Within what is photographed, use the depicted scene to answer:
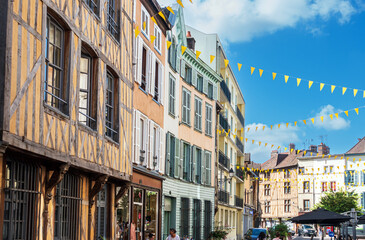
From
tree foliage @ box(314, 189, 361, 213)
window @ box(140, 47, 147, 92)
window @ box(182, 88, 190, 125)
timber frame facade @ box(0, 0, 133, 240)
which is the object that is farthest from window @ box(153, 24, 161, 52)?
tree foliage @ box(314, 189, 361, 213)

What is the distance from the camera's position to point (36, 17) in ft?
34.6

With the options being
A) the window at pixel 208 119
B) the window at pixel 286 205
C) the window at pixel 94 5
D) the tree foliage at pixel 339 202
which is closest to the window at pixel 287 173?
the window at pixel 286 205

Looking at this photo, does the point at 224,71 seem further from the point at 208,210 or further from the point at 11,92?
the point at 11,92

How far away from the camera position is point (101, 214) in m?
16.2

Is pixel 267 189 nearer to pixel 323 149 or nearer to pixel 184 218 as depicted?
pixel 323 149

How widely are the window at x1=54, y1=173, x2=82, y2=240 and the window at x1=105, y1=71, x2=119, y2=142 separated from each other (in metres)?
2.39

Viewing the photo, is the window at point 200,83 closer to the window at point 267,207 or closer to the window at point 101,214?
the window at point 101,214

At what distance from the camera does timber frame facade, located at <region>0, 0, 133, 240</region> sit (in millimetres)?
9758

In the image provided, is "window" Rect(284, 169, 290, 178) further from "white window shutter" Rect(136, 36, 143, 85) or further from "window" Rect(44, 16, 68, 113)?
"window" Rect(44, 16, 68, 113)

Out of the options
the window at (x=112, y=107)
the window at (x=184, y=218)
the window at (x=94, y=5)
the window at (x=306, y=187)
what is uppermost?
the window at (x=94, y=5)

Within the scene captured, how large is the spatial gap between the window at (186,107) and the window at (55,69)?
1586cm

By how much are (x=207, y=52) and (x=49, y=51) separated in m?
26.2

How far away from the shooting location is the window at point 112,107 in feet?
52.0

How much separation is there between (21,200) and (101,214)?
561cm
